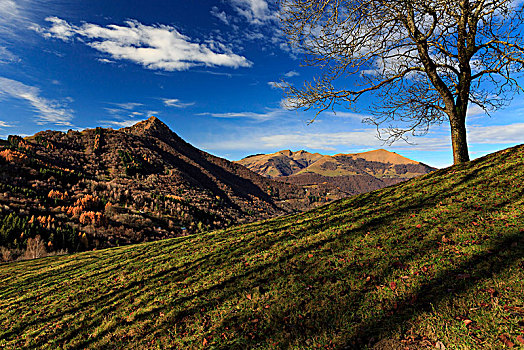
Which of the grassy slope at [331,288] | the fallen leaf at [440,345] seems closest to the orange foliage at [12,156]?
the grassy slope at [331,288]

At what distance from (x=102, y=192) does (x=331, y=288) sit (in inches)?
1353

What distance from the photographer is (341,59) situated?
8789mm

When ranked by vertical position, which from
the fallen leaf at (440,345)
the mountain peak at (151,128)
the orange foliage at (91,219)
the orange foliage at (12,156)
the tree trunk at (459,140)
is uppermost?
the mountain peak at (151,128)

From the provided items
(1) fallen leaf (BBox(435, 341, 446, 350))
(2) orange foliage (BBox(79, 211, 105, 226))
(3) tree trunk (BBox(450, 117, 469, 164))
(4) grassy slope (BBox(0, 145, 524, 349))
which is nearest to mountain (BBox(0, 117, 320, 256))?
(2) orange foliage (BBox(79, 211, 105, 226))

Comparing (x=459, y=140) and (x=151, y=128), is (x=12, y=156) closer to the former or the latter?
(x=459, y=140)

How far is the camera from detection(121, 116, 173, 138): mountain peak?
69825 mm

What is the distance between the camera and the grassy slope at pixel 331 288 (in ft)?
10.1

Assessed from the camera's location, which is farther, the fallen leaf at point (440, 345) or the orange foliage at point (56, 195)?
the orange foliage at point (56, 195)

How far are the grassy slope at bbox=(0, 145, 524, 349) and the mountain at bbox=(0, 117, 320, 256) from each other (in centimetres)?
1135

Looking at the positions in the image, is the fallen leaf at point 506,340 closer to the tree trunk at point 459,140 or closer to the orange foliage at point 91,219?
the tree trunk at point 459,140

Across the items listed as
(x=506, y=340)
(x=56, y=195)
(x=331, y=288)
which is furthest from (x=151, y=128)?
(x=506, y=340)

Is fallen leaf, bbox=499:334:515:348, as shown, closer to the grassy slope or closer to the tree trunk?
the grassy slope

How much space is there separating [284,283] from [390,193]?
7.20 metres

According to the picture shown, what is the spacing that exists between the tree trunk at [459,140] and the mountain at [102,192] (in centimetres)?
2261
